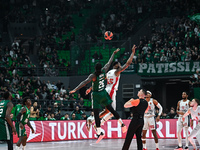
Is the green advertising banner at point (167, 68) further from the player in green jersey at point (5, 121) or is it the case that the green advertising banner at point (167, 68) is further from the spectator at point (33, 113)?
the player in green jersey at point (5, 121)

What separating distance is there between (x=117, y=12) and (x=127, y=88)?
905cm

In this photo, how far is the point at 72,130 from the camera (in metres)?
25.7

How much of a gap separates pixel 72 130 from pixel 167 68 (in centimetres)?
891

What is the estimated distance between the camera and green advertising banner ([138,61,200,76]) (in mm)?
29333

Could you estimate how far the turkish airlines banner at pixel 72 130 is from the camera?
24558mm

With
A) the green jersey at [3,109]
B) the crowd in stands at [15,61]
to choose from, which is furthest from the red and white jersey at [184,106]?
the crowd in stands at [15,61]

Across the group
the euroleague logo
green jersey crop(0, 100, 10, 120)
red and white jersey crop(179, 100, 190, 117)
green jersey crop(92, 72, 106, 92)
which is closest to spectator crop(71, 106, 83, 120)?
the euroleague logo

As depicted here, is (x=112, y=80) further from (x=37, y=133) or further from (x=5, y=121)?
(x=37, y=133)

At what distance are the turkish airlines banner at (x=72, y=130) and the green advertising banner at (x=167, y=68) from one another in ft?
16.4

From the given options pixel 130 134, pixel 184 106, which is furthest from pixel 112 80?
pixel 184 106

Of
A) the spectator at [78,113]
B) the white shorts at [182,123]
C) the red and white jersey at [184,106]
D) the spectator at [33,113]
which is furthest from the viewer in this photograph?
the spectator at [78,113]

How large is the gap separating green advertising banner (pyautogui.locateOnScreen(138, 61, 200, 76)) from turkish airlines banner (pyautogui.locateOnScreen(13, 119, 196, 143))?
16.4 feet

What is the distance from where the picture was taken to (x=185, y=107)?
61.4 feet

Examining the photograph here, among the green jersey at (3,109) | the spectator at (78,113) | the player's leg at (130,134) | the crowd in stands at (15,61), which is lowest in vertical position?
the spectator at (78,113)
